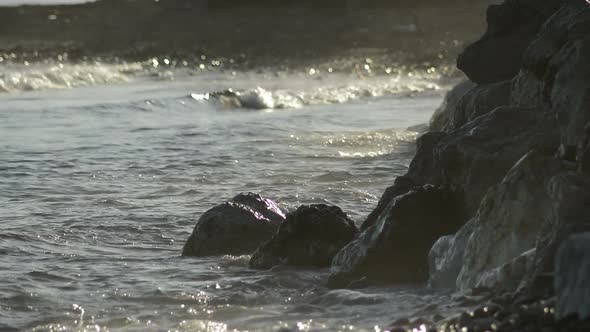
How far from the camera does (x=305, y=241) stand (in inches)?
342

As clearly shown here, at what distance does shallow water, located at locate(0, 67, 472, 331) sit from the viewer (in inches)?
287

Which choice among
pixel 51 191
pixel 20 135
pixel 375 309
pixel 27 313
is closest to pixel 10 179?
pixel 51 191

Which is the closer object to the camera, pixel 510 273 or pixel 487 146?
pixel 510 273

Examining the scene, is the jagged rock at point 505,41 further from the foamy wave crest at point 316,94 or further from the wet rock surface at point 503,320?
the foamy wave crest at point 316,94

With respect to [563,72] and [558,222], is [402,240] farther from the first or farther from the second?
[558,222]

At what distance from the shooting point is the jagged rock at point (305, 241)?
865 cm

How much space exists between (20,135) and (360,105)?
743cm

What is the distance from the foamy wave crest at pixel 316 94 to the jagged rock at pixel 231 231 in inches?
524

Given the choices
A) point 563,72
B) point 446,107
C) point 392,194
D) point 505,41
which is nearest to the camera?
point 563,72

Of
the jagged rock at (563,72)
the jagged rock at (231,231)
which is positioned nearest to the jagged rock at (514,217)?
the jagged rock at (563,72)

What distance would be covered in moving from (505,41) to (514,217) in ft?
12.4

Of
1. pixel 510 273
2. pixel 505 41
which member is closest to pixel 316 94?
pixel 505 41

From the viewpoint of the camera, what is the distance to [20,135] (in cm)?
1720

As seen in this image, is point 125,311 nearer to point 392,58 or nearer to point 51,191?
point 51,191
